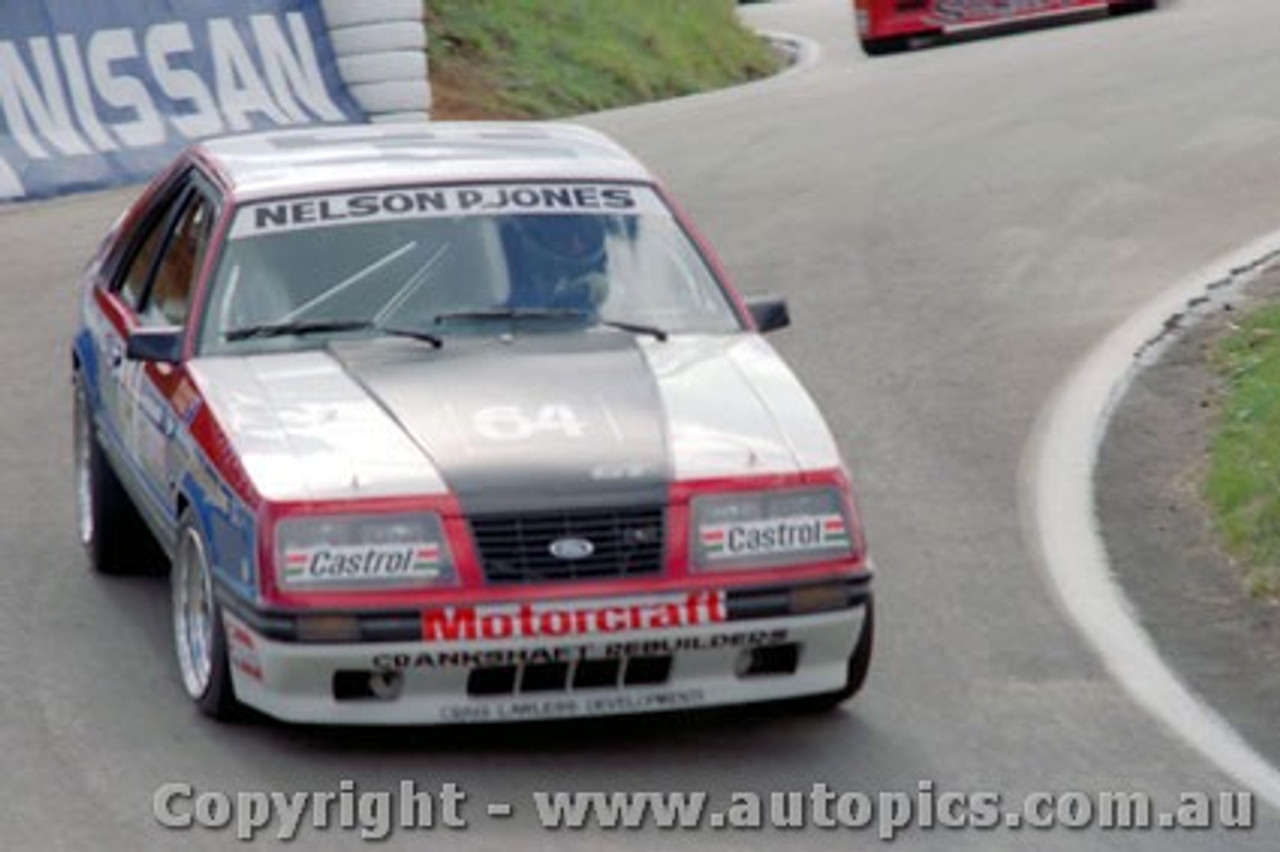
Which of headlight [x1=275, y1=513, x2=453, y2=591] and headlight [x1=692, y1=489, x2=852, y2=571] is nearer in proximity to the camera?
headlight [x1=275, y1=513, x2=453, y2=591]

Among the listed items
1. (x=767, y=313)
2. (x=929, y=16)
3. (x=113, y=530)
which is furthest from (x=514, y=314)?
(x=929, y=16)

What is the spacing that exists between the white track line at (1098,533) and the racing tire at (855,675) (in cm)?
89

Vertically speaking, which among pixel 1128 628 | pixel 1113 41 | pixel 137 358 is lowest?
pixel 1113 41

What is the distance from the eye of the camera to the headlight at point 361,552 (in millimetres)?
7980

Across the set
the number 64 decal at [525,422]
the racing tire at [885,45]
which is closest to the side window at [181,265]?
the number 64 decal at [525,422]

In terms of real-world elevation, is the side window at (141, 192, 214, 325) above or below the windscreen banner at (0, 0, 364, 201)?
above

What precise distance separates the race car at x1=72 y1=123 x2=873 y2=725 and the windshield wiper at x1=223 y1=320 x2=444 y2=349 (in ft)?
0.03

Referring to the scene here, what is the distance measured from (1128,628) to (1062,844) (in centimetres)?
A: 240

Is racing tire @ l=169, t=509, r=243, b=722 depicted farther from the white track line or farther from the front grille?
the white track line

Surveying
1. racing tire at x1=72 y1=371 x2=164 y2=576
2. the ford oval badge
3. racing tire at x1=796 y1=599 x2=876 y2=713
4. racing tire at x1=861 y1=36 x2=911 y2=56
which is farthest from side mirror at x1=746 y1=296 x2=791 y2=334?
racing tire at x1=861 y1=36 x2=911 y2=56

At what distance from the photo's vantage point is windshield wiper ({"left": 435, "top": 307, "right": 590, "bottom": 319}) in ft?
30.3

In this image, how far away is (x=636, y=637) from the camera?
8.03 m

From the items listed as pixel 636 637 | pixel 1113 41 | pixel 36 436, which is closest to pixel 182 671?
pixel 636 637

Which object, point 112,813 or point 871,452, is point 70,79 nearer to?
point 871,452
